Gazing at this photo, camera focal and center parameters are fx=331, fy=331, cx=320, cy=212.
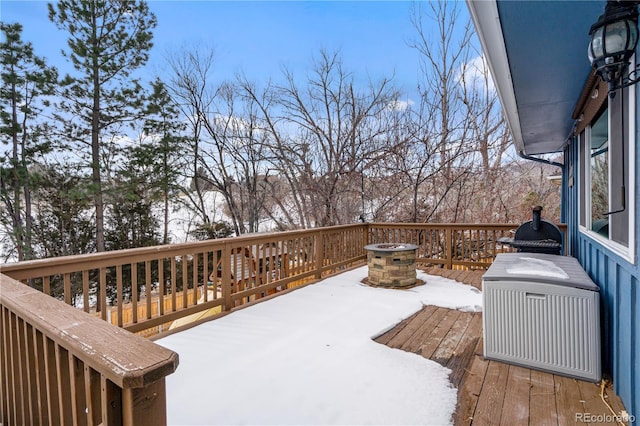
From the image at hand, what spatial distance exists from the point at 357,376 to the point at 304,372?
388 mm

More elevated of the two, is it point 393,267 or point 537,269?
point 537,269

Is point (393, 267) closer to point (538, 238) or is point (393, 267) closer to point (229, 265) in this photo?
point (538, 238)

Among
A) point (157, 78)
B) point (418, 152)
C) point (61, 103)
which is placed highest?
point (157, 78)

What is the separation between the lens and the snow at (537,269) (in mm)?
2463

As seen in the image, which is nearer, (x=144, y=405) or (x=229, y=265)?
(x=144, y=405)

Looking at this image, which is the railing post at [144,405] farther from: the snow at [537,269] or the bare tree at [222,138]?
the bare tree at [222,138]

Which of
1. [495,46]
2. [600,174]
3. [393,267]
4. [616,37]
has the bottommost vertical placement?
[393,267]

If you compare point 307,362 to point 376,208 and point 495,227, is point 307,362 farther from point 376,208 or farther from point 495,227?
point 376,208

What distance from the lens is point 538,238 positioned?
13.3 ft

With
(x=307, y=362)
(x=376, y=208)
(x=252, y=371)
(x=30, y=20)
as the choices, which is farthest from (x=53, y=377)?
(x=30, y=20)

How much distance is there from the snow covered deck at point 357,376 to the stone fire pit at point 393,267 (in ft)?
3.42

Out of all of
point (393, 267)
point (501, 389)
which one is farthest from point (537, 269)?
point (393, 267)

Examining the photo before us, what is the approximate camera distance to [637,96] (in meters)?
1.70

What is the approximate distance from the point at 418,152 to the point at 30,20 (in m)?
12.4
